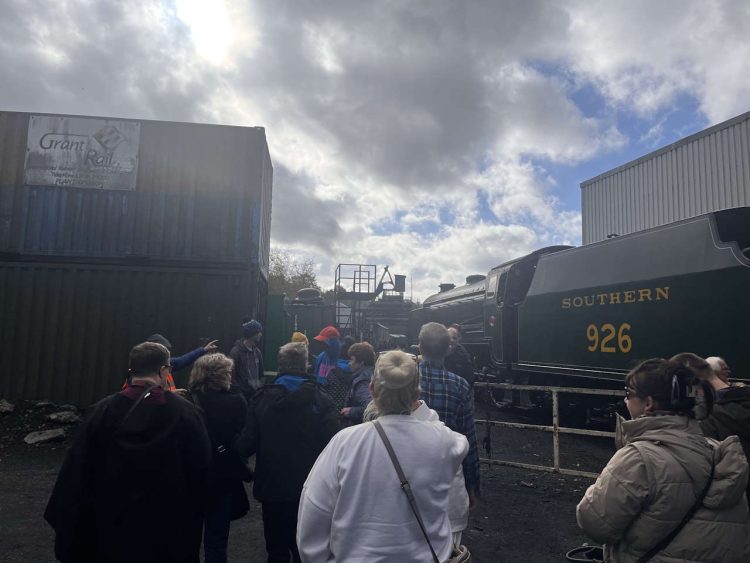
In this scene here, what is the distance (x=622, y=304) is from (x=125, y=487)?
260 inches

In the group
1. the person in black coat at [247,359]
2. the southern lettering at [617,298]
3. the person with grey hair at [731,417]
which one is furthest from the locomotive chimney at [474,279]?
the person with grey hair at [731,417]

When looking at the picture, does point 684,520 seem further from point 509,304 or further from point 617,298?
point 509,304

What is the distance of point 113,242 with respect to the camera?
8984 millimetres

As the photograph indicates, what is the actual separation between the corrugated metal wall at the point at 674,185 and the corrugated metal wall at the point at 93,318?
11171 mm

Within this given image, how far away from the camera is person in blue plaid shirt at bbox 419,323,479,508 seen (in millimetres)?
3291

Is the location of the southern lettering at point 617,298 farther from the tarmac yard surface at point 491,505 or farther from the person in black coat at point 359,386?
the person in black coat at point 359,386

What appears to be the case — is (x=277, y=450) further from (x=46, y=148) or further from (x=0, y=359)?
(x=46, y=148)

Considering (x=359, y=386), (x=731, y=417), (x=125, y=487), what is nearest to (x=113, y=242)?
(x=359, y=386)

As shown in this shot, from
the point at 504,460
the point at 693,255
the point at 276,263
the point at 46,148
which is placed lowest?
the point at 504,460

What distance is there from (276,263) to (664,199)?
130 ft

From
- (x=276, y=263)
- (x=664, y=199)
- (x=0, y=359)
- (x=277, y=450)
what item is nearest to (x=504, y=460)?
(x=277, y=450)

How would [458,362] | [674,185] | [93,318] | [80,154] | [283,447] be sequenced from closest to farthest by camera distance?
1. [283,447]
2. [458,362]
3. [93,318]
4. [80,154]
5. [674,185]

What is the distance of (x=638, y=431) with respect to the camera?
215 cm

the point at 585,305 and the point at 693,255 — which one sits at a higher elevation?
the point at 693,255
